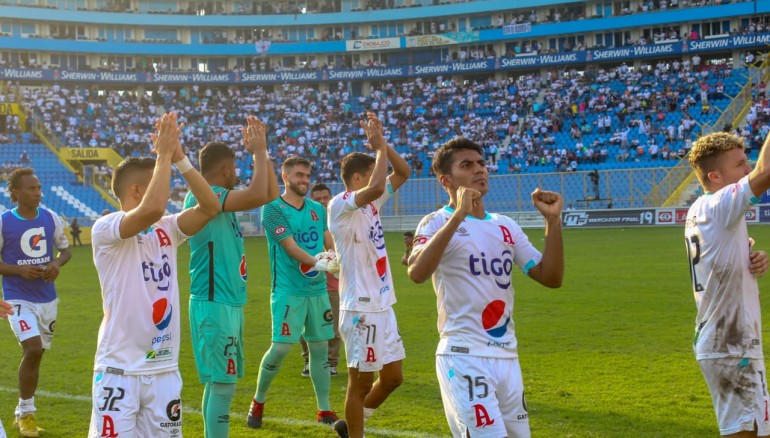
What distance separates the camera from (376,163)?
23.5 feet

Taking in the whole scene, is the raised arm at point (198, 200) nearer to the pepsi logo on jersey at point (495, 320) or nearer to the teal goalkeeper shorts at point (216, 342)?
the teal goalkeeper shorts at point (216, 342)

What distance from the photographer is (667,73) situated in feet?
187

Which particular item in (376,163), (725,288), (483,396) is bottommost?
(483,396)

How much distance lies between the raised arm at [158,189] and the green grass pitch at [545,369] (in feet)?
12.1

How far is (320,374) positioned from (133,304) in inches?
140

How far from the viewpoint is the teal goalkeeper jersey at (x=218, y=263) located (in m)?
6.95

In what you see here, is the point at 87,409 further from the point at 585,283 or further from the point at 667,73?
the point at 667,73

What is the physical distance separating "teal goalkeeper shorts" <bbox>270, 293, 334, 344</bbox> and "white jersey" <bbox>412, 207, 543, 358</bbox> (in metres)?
3.43

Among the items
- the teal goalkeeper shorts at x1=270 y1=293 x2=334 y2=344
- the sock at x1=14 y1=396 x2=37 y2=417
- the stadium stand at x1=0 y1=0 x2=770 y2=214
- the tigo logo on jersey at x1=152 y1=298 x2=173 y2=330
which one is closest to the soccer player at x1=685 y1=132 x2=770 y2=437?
the tigo logo on jersey at x1=152 y1=298 x2=173 y2=330

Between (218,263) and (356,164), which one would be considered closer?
(218,263)

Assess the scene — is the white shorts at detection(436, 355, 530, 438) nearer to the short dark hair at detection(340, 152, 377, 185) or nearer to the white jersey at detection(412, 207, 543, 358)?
the white jersey at detection(412, 207, 543, 358)

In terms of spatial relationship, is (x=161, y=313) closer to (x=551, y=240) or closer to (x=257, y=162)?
(x=257, y=162)

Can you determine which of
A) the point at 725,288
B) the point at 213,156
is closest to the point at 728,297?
the point at 725,288

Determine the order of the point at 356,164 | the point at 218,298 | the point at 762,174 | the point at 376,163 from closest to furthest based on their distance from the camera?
1. the point at 762,174
2. the point at 218,298
3. the point at 376,163
4. the point at 356,164
